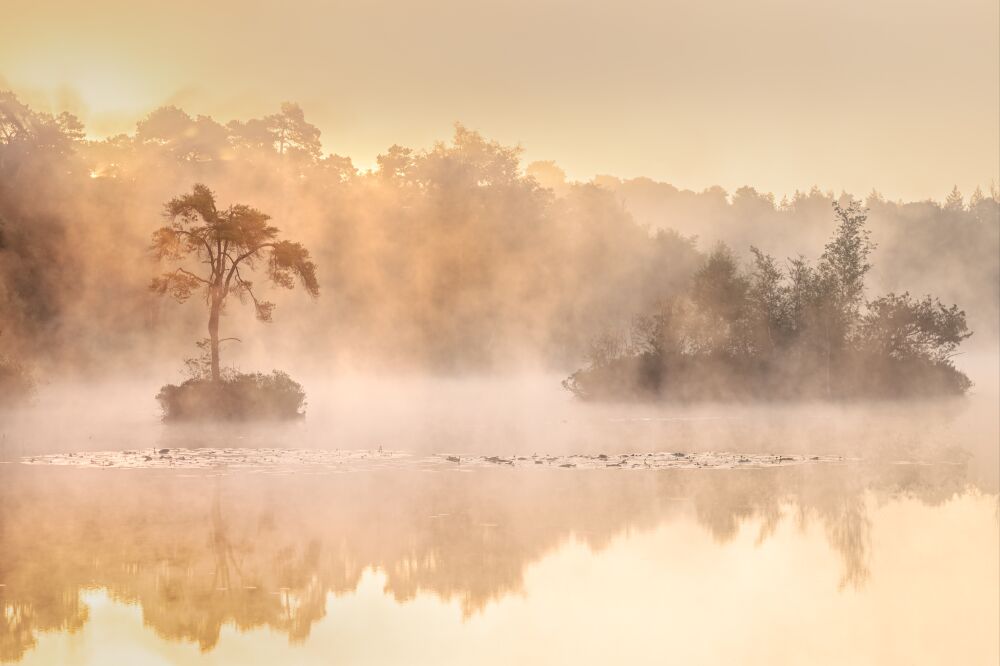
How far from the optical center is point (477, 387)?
7438 centimetres

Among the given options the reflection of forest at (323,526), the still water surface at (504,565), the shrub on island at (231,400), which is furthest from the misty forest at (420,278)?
the still water surface at (504,565)

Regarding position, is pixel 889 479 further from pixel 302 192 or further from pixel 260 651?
pixel 302 192

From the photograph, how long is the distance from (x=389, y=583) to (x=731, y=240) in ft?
430

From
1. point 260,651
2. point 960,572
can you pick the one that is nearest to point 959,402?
point 960,572

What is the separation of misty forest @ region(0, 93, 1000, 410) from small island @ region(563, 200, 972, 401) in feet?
0.34

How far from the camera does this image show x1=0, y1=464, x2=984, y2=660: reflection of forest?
15086 millimetres

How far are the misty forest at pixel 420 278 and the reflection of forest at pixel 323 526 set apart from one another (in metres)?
22.5

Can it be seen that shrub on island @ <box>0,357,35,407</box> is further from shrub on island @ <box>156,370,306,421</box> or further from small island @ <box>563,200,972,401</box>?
small island @ <box>563,200,972,401</box>

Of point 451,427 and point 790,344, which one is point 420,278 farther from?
point 451,427

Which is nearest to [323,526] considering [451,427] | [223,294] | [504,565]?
[504,565]

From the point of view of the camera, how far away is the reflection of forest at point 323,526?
15.1 meters

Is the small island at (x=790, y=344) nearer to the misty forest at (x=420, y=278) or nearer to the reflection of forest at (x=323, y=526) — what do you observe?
the misty forest at (x=420, y=278)

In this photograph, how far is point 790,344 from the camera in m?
59.1

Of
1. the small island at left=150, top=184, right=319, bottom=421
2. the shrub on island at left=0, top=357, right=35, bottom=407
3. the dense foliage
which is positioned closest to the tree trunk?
the small island at left=150, top=184, right=319, bottom=421
